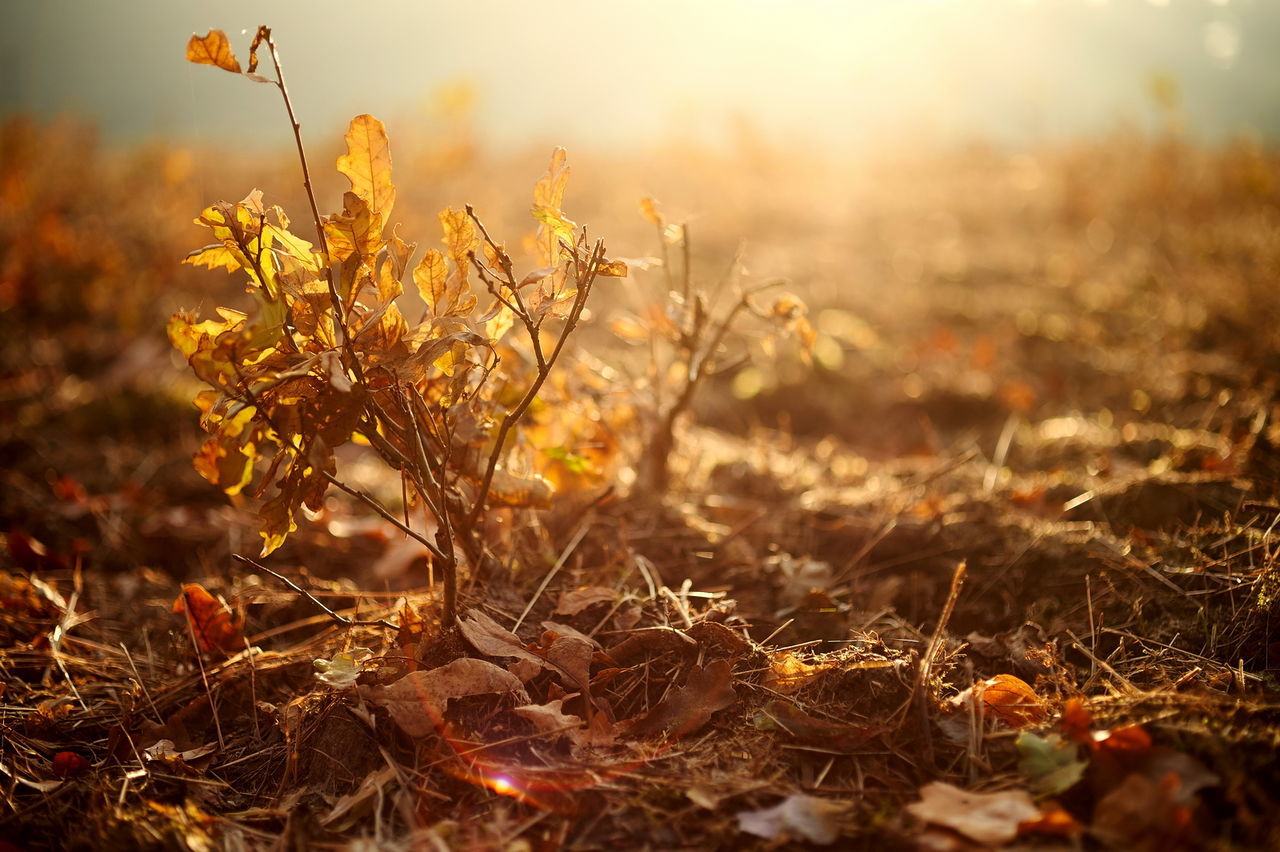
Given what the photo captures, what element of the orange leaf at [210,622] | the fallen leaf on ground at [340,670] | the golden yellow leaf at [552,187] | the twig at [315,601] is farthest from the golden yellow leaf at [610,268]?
the orange leaf at [210,622]

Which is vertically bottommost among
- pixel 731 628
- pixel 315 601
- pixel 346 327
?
pixel 731 628

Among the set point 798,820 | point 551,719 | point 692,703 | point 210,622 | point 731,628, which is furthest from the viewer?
point 210,622

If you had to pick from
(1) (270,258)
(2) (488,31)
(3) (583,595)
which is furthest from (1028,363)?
(2) (488,31)

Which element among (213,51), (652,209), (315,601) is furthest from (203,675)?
(652,209)

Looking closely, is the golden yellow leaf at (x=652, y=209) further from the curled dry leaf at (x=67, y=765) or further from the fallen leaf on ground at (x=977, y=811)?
the curled dry leaf at (x=67, y=765)

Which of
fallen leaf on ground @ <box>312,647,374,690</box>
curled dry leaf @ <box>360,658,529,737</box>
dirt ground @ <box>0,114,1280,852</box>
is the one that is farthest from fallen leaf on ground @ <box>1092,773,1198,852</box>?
fallen leaf on ground @ <box>312,647,374,690</box>

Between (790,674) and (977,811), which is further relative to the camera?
(790,674)

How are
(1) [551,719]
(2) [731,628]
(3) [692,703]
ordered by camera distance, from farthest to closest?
(2) [731,628] < (3) [692,703] < (1) [551,719]

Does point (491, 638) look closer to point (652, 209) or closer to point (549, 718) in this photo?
point (549, 718)
